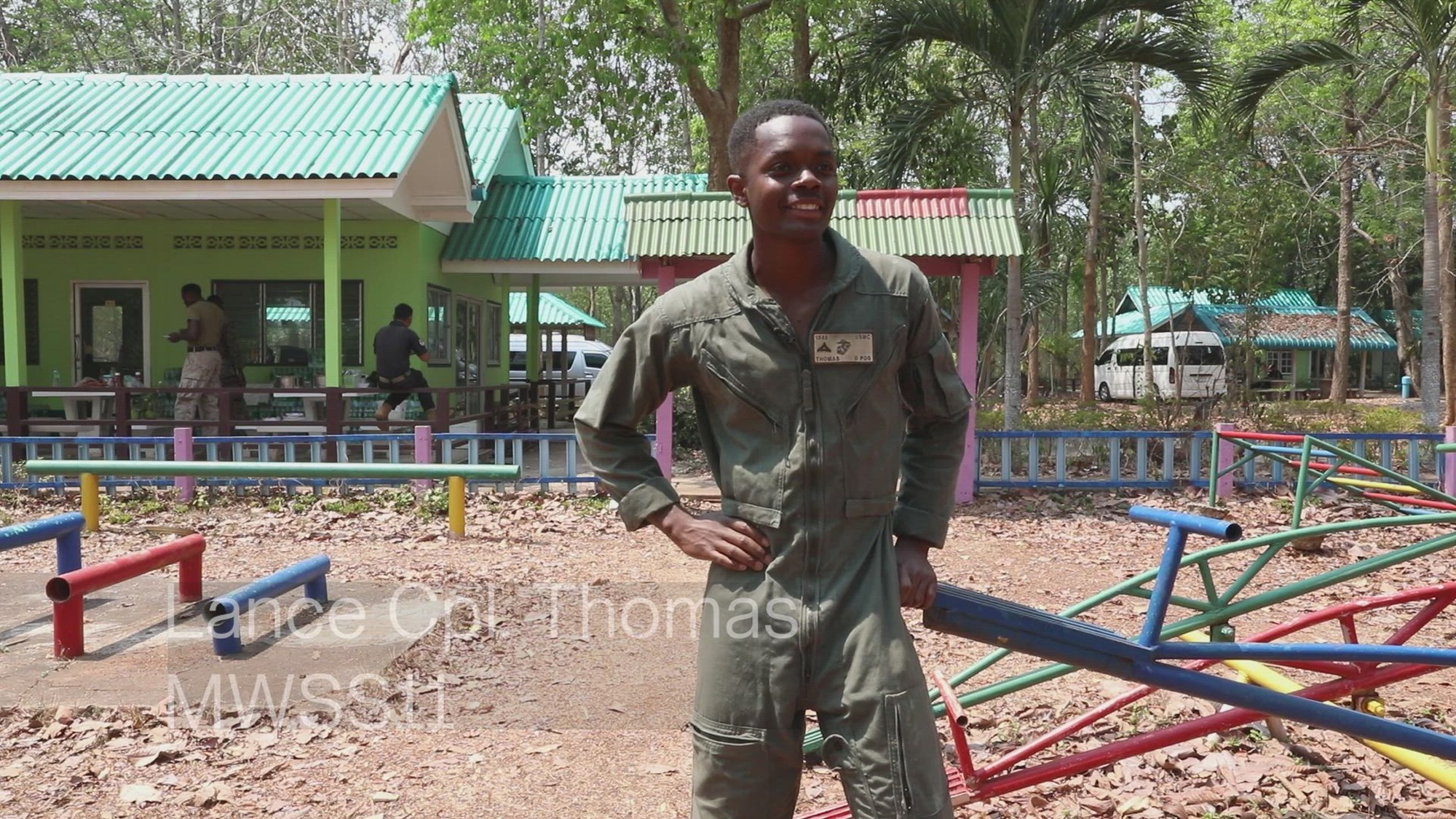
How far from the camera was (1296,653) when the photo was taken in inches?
113

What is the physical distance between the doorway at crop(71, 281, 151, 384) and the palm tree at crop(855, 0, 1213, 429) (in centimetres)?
1062

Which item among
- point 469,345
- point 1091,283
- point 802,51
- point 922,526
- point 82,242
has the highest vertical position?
point 802,51

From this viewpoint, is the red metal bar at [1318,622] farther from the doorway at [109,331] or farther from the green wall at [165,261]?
the doorway at [109,331]

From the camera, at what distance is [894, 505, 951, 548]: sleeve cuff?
2.52 meters

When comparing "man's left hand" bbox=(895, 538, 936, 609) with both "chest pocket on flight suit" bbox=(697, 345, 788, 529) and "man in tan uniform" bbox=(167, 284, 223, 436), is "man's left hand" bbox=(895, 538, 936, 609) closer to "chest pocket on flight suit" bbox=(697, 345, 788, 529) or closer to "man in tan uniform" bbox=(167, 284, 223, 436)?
"chest pocket on flight suit" bbox=(697, 345, 788, 529)

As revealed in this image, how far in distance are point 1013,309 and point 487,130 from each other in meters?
9.35

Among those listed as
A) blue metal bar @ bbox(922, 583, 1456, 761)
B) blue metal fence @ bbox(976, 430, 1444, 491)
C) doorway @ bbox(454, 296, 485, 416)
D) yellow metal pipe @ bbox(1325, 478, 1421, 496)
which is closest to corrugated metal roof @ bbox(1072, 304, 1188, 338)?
doorway @ bbox(454, 296, 485, 416)

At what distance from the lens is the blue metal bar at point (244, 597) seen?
5.50 m

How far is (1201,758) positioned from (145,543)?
8.05 meters

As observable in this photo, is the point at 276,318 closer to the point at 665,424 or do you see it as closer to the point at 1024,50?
the point at 665,424

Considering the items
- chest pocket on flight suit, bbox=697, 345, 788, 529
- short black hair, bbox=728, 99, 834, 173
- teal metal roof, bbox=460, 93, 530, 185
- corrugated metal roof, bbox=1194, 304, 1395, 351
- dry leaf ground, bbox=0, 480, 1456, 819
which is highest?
teal metal roof, bbox=460, 93, 530, 185

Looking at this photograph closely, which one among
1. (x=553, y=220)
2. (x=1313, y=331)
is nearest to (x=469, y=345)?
(x=553, y=220)

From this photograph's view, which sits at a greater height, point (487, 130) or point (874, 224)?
point (487, 130)

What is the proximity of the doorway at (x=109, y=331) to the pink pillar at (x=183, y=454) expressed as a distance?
18.9 ft
